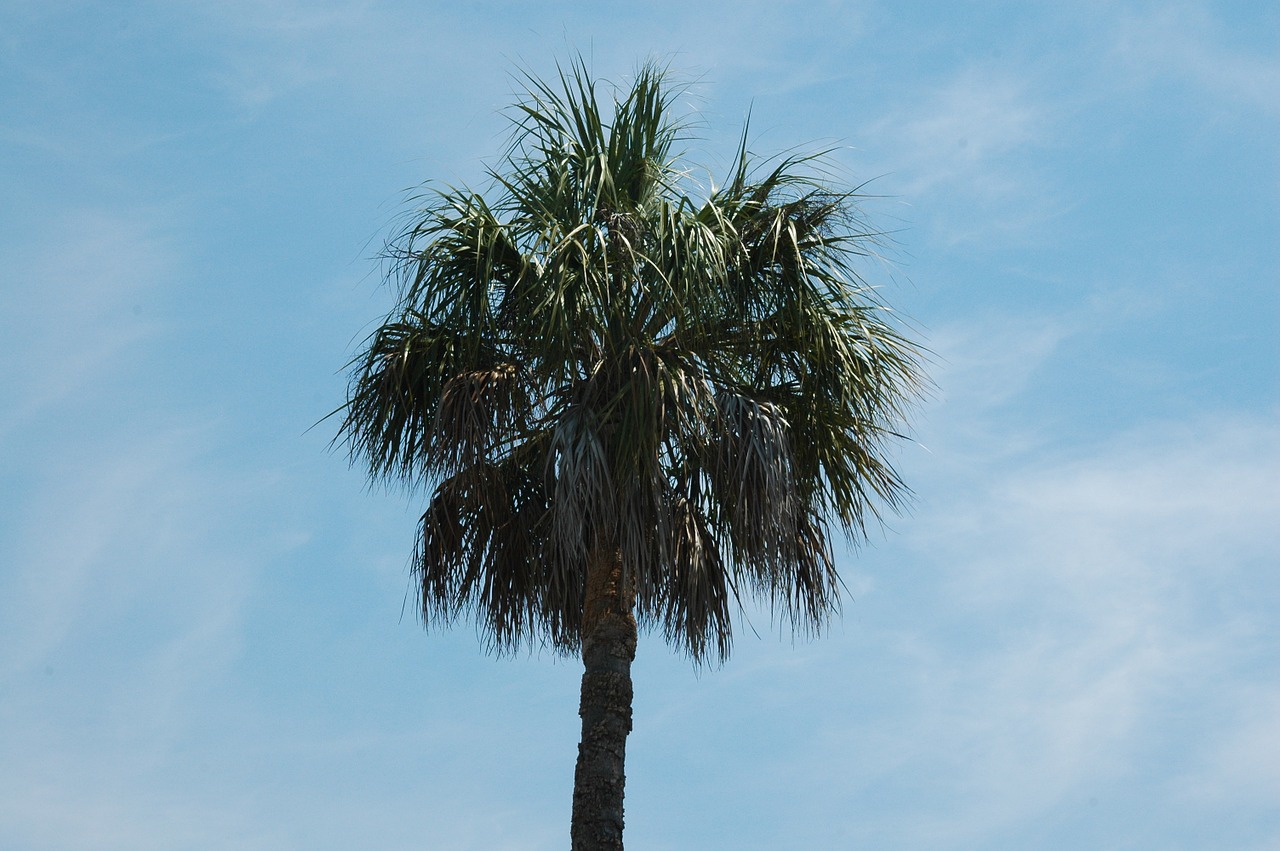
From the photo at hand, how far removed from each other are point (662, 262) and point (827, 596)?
2655mm

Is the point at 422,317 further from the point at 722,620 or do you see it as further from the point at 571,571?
the point at 722,620

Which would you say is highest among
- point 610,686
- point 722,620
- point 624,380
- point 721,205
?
point 721,205

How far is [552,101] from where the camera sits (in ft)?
40.7

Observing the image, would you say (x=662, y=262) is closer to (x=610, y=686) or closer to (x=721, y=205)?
(x=721, y=205)

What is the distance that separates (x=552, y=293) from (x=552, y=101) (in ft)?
6.09

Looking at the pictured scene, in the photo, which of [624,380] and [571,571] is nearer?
[624,380]

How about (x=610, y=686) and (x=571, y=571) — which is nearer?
(x=610, y=686)

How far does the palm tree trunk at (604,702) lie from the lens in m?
11.1

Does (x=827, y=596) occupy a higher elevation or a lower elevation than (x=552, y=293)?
lower

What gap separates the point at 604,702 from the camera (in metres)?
11.4

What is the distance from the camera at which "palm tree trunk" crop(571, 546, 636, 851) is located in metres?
11.1

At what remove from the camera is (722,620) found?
39.7 ft

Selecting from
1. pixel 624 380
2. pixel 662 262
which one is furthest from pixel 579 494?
pixel 662 262

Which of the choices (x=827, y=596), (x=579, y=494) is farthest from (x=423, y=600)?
(x=827, y=596)
